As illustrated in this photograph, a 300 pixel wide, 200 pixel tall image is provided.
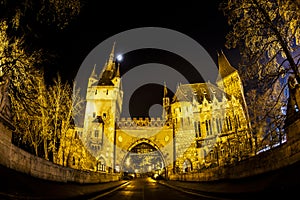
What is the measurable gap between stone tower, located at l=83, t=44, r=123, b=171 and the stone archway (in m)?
5.86

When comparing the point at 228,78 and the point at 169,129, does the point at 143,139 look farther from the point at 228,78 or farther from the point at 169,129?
the point at 228,78

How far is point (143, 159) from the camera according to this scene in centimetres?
7556

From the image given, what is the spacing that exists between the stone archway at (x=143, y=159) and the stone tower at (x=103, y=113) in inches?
231

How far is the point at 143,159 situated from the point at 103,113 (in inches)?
818

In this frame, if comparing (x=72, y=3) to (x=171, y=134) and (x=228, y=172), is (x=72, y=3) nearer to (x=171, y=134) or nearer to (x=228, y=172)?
(x=228, y=172)

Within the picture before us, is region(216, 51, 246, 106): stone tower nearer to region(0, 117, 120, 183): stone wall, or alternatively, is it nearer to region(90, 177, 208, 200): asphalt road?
region(90, 177, 208, 200): asphalt road

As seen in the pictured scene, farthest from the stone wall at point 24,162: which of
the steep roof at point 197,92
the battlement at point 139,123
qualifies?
the steep roof at point 197,92

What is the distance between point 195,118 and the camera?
200 ft

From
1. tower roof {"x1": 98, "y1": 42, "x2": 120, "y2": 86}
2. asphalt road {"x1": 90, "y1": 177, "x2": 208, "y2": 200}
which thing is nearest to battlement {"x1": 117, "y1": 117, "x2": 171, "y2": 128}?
tower roof {"x1": 98, "y1": 42, "x2": 120, "y2": 86}

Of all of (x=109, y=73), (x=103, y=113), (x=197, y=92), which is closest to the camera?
(x=103, y=113)

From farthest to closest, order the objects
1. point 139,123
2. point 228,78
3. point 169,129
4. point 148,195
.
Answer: point 228,78 → point 139,123 → point 169,129 → point 148,195

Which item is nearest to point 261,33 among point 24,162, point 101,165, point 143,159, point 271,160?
point 271,160

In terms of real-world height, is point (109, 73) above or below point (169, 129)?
above

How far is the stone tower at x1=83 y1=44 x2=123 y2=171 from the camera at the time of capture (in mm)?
53688
